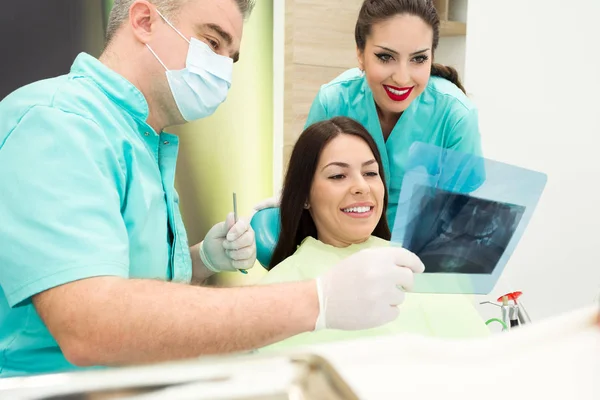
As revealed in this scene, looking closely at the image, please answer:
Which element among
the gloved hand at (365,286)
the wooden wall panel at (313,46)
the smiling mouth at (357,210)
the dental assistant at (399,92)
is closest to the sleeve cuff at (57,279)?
the gloved hand at (365,286)

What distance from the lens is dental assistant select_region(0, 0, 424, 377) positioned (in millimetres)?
643

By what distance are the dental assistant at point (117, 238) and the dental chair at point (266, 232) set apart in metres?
0.44

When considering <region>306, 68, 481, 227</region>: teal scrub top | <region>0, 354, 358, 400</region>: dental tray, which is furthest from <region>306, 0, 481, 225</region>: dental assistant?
<region>0, 354, 358, 400</region>: dental tray

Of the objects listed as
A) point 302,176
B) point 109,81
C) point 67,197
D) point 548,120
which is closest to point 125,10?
point 109,81

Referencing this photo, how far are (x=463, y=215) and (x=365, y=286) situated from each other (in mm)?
282

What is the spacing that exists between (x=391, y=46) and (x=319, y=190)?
38 centimetres

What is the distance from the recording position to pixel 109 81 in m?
0.91

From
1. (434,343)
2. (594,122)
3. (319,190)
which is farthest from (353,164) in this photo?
(434,343)

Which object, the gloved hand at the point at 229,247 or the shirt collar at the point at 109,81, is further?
the gloved hand at the point at 229,247

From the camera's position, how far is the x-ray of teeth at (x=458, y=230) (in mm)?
909

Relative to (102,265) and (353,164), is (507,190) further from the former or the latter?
(102,265)

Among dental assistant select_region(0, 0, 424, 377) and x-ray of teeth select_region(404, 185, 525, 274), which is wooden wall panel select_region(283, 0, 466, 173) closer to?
dental assistant select_region(0, 0, 424, 377)

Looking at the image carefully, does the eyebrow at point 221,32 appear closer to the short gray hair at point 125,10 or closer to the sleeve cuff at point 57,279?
the short gray hair at point 125,10

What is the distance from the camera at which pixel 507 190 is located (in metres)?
0.92
